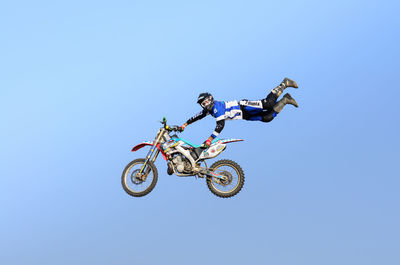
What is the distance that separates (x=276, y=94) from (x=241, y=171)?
3422 mm

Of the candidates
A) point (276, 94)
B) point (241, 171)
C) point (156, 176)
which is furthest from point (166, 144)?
point (276, 94)

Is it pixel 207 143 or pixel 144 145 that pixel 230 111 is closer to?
pixel 207 143

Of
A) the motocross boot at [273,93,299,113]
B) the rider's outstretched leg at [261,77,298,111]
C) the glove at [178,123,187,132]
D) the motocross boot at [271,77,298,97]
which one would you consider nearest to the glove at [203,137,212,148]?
the glove at [178,123,187,132]

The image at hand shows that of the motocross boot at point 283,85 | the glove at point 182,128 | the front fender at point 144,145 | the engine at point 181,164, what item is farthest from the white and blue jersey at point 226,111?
the front fender at point 144,145

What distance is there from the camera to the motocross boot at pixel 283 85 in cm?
2269

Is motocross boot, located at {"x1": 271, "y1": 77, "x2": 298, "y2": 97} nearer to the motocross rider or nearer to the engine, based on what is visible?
the motocross rider

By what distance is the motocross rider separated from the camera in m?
21.6

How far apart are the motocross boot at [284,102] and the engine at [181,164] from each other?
12.7 ft

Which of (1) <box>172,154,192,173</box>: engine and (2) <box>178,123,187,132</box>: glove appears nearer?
(1) <box>172,154,192,173</box>: engine

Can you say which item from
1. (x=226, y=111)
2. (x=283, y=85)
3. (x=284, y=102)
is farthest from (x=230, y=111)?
(x=283, y=85)

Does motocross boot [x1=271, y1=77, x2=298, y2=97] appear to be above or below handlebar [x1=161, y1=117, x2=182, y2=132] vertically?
above

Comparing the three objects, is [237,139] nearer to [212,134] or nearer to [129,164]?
[212,134]

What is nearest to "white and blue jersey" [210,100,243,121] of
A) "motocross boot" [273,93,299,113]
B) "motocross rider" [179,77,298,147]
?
"motocross rider" [179,77,298,147]

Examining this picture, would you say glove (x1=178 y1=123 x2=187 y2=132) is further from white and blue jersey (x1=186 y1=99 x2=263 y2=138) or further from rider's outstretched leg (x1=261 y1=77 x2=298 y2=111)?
rider's outstretched leg (x1=261 y1=77 x2=298 y2=111)
